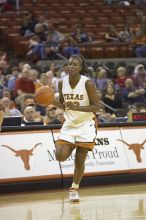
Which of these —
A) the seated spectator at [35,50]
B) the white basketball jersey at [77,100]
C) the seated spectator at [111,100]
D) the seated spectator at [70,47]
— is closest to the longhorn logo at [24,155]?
the white basketball jersey at [77,100]

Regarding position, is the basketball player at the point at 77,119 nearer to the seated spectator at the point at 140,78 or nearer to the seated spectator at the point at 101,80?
the seated spectator at the point at 101,80

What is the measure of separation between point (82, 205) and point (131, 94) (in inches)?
311

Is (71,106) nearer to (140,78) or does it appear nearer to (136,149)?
(136,149)

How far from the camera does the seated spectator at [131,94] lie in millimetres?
16422

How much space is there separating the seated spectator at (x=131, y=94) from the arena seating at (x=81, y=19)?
15.2 feet

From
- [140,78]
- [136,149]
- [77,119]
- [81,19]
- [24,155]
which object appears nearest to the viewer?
[77,119]

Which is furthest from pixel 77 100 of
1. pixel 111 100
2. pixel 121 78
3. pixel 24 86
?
pixel 121 78

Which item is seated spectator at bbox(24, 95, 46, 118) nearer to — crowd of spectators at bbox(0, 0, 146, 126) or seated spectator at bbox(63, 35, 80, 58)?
crowd of spectators at bbox(0, 0, 146, 126)

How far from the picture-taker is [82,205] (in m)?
8.80

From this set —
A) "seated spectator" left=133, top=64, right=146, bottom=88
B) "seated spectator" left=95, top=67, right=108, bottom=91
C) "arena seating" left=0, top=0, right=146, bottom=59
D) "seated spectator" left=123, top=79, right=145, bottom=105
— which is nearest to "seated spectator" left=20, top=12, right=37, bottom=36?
"arena seating" left=0, top=0, right=146, bottom=59

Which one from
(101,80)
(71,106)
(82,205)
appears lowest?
(82,205)

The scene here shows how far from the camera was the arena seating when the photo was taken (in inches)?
834

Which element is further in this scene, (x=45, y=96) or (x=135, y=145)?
(x=135, y=145)

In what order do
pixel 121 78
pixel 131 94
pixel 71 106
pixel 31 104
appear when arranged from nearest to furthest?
pixel 71 106 → pixel 31 104 → pixel 131 94 → pixel 121 78
